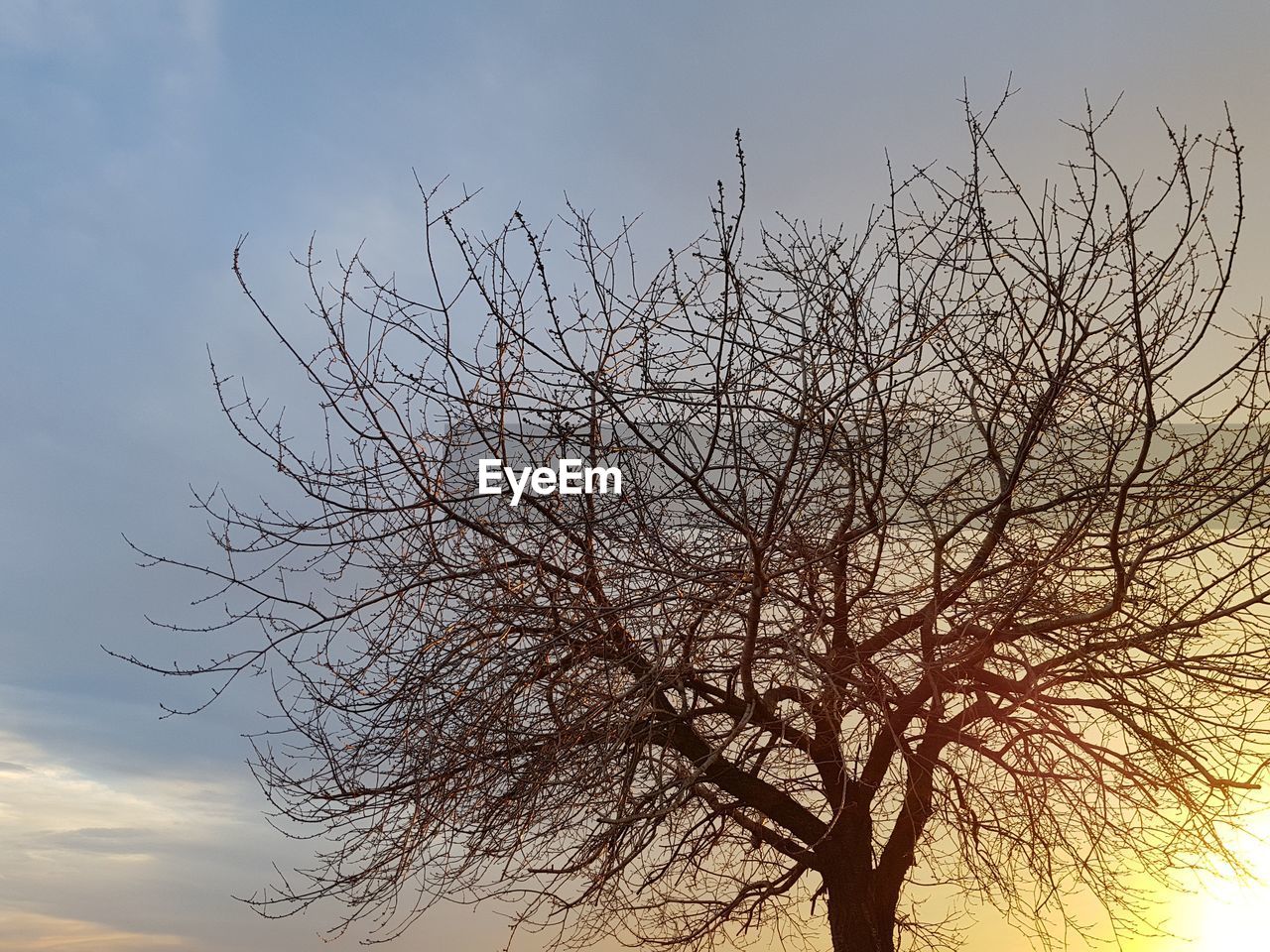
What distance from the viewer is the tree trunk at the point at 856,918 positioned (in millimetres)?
6090

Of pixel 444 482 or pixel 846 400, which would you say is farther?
pixel 444 482

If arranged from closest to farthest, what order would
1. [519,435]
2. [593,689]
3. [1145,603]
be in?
[519,435] < [593,689] < [1145,603]

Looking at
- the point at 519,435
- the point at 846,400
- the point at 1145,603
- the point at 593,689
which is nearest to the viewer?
the point at 846,400

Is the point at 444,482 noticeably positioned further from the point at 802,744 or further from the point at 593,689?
the point at 802,744

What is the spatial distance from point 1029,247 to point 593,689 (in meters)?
3.17

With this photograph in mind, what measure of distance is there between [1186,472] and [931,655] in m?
1.80

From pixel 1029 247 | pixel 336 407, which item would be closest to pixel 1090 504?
pixel 1029 247

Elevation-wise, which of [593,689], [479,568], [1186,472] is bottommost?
[593,689]

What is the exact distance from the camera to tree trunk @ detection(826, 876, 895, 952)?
6.09m

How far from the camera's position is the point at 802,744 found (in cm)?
644

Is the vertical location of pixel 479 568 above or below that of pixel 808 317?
below

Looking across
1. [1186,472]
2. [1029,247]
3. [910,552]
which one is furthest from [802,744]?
[1029,247]

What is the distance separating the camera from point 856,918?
6113 millimetres

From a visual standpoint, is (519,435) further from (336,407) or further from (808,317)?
(808,317)
